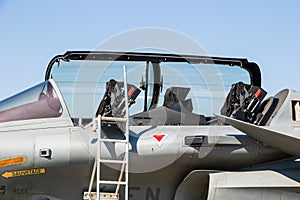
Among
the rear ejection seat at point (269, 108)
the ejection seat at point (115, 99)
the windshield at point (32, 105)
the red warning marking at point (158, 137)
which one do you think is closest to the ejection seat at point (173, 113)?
the ejection seat at point (115, 99)

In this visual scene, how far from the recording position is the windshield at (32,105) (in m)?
8.45

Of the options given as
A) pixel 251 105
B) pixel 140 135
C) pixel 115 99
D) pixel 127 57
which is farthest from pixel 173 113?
pixel 251 105

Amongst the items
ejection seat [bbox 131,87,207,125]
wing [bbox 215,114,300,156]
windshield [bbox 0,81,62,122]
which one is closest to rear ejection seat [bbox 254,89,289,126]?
wing [bbox 215,114,300,156]

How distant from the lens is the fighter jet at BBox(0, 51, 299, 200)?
811cm

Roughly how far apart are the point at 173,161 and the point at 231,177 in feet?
2.93

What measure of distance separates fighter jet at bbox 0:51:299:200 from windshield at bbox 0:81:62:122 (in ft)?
0.05

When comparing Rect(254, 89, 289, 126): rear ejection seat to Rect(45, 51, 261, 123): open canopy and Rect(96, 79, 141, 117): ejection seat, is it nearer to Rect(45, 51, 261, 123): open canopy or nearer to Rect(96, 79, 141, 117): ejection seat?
Rect(45, 51, 261, 123): open canopy

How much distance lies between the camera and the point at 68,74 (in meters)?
9.16

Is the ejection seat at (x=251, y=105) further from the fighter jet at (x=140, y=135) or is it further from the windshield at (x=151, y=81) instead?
the windshield at (x=151, y=81)

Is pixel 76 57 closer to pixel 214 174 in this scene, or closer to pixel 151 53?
pixel 151 53

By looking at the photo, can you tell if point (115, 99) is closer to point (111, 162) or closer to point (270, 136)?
point (111, 162)

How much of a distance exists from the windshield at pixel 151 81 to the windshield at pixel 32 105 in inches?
10.5

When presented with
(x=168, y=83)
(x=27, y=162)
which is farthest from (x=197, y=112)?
(x=27, y=162)

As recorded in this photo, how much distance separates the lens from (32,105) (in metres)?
8.59
